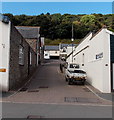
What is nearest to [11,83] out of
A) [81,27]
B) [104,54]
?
[104,54]

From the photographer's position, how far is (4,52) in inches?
586

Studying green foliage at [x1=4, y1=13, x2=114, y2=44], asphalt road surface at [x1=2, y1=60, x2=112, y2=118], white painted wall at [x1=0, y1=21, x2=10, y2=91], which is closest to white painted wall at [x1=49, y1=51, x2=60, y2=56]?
green foliage at [x1=4, y1=13, x2=114, y2=44]

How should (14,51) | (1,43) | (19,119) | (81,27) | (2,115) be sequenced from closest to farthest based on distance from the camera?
(19,119) < (2,115) < (1,43) < (14,51) < (81,27)

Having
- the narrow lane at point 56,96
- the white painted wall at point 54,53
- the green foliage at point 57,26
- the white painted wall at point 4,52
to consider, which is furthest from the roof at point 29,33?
the green foliage at point 57,26

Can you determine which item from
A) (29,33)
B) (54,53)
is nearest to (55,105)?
(29,33)

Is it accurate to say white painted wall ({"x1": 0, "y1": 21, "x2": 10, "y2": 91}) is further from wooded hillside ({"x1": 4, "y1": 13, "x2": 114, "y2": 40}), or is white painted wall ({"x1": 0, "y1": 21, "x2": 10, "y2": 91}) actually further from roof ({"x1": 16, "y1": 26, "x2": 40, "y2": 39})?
wooded hillside ({"x1": 4, "y1": 13, "x2": 114, "y2": 40})

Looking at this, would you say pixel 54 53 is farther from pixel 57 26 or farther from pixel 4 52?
pixel 4 52

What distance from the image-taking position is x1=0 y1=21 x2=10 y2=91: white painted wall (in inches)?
573

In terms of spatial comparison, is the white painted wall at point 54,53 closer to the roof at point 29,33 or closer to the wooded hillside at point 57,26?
the wooded hillside at point 57,26

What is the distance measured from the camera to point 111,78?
15.7 metres

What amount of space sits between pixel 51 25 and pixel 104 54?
86.5m

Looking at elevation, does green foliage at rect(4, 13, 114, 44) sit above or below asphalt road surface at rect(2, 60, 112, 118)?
above

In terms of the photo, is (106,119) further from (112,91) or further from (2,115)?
(112,91)

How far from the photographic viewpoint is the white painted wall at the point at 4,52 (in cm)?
1455
